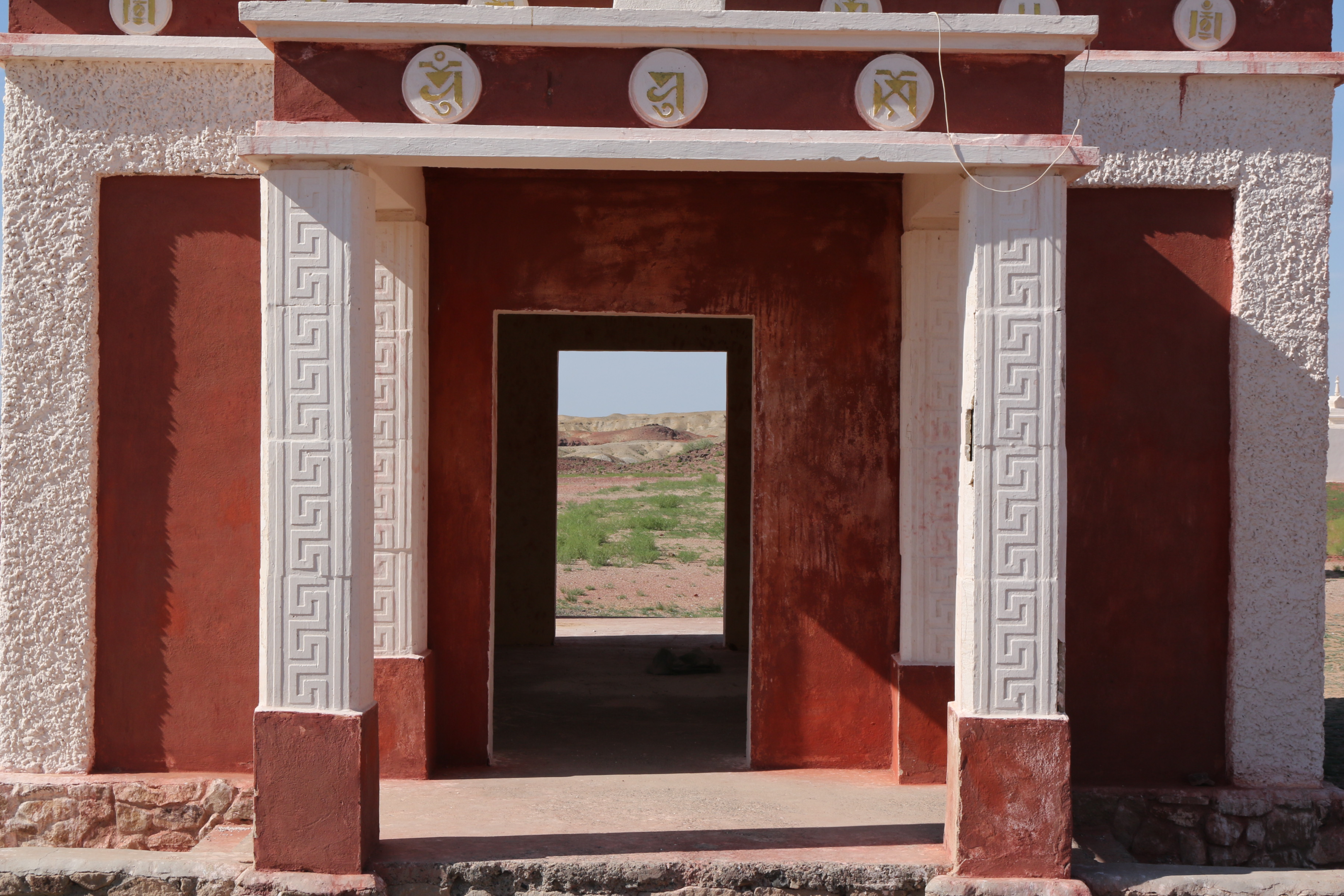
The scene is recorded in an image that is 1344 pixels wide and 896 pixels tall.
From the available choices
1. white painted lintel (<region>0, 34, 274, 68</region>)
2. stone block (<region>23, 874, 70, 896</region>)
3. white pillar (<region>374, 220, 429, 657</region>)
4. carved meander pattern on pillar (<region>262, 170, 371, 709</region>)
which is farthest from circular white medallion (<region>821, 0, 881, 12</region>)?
stone block (<region>23, 874, 70, 896</region>)

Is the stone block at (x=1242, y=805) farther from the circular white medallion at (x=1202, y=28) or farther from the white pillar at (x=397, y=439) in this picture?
the white pillar at (x=397, y=439)

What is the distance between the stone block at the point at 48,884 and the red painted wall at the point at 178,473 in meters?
0.94

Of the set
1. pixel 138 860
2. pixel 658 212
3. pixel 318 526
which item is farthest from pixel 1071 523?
pixel 138 860

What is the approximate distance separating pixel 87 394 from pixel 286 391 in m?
1.63

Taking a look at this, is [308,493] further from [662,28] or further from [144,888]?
[662,28]

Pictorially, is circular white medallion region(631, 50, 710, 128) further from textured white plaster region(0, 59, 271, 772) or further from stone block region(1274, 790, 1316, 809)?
stone block region(1274, 790, 1316, 809)

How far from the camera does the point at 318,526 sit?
14.3ft

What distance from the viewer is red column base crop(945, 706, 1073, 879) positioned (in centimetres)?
432

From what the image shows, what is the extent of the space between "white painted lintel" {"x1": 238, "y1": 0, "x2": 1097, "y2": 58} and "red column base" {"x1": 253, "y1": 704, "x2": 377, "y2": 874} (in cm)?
256

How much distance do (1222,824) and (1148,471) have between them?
5.52ft

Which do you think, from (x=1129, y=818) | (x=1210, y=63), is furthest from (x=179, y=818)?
(x=1210, y=63)

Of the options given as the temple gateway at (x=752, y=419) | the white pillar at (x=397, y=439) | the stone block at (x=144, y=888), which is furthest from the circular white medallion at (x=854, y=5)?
the stone block at (x=144, y=888)

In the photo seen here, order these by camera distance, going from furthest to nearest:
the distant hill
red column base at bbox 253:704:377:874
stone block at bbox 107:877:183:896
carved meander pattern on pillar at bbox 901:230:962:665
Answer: the distant hill < carved meander pattern on pillar at bbox 901:230:962:665 < stone block at bbox 107:877:183:896 < red column base at bbox 253:704:377:874

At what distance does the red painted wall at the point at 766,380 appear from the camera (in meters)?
5.84
